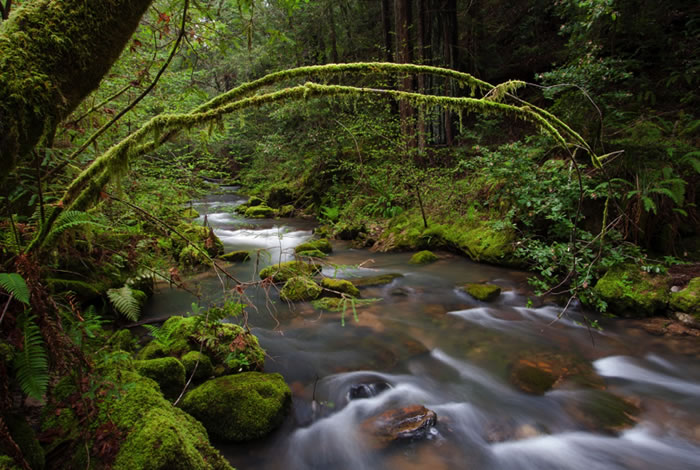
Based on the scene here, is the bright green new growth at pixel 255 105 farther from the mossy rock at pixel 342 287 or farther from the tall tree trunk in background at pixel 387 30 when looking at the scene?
the tall tree trunk in background at pixel 387 30

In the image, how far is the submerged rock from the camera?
10.8 ft

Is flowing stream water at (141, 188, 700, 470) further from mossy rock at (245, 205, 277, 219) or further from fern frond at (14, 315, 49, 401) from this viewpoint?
mossy rock at (245, 205, 277, 219)

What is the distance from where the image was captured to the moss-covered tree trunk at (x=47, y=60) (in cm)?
114

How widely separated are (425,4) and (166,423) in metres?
14.0

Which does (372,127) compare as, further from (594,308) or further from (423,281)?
(594,308)

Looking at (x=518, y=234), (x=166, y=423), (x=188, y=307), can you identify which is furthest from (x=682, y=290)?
(x=188, y=307)

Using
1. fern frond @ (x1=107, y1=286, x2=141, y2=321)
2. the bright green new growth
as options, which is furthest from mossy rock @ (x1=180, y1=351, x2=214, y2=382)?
the bright green new growth

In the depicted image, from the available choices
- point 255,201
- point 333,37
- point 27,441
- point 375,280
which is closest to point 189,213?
point 375,280

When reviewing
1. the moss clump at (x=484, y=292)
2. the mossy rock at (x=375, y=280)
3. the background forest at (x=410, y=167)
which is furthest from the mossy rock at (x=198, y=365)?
the moss clump at (x=484, y=292)

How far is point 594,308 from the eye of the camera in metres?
5.54

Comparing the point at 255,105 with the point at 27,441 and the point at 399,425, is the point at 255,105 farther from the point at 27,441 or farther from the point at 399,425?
the point at 399,425

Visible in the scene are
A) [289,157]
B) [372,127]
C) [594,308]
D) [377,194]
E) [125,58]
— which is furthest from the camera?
[289,157]

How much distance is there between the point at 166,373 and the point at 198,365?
42 centimetres

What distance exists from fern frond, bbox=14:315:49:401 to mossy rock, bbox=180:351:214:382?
1831 mm
